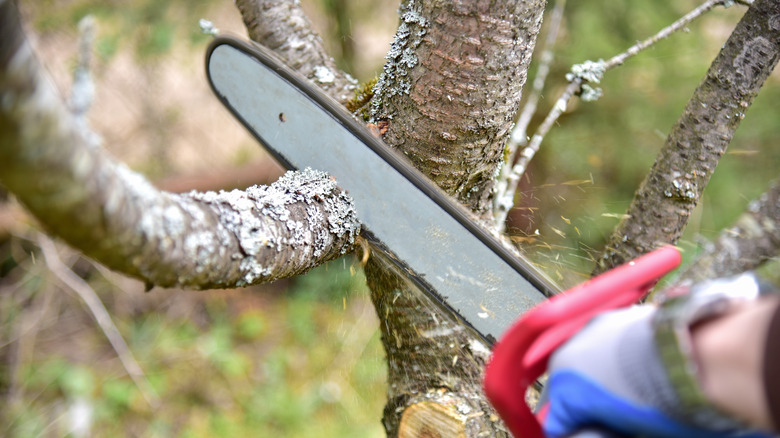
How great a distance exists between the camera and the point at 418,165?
0.85 metres

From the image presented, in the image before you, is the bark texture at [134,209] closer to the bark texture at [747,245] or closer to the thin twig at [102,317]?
the bark texture at [747,245]

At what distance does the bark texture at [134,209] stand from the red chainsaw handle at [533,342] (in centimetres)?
30

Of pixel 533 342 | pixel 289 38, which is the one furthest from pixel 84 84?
pixel 289 38

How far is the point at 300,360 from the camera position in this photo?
2.53 m

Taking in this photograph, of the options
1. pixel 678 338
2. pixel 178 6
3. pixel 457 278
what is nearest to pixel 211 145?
pixel 178 6

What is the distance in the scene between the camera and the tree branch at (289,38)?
1055 mm

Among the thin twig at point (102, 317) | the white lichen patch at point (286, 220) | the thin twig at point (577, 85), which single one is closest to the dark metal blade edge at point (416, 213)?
the white lichen patch at point (286, 220)

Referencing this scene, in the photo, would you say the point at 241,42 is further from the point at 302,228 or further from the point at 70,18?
the point at 70,18

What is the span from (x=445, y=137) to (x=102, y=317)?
2.06 m

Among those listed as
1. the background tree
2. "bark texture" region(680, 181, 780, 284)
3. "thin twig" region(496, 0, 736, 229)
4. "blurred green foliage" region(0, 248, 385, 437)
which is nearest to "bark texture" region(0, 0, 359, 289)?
the background tree

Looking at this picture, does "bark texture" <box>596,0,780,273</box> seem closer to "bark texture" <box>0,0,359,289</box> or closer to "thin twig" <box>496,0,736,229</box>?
"thin twig" <box>496,0,736,229</box>

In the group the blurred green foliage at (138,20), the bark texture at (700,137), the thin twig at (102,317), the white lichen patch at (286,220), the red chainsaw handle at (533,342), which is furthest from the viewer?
the thin twig at (102,317)

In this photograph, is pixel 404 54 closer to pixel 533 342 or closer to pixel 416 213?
pixel 416 213

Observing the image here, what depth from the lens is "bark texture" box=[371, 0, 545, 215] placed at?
29.1 inches
